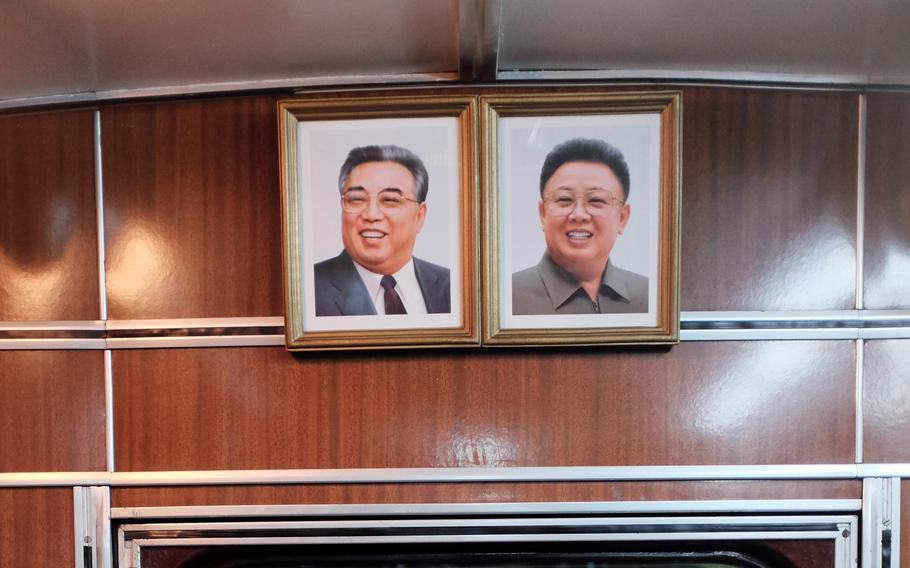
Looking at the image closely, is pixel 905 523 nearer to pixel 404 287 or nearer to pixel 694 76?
pixel 694 76

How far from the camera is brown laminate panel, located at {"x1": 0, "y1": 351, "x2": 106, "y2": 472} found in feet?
4.30

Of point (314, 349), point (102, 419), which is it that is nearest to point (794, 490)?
point (314, 349)

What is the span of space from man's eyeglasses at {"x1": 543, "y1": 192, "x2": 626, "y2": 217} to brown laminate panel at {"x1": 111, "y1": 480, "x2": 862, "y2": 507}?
66cm

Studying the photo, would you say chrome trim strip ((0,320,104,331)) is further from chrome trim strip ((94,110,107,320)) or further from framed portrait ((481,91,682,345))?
framed portrait ((481,91,682,345))

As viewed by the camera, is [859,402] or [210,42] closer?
[210,42]

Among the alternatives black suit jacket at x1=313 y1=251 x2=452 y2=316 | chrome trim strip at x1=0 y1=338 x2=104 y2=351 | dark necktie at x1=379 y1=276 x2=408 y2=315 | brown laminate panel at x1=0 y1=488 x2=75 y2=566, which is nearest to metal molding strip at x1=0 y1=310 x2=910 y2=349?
chrome trim strip at x1=0 y1=338 x2=104 y2=351

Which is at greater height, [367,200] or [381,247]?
[367,200]

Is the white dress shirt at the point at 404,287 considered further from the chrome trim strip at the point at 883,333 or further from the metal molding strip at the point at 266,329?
the chrome trim strip at the point at 883,333

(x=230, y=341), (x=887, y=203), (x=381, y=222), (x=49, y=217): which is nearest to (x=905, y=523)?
(x=887, y=203)

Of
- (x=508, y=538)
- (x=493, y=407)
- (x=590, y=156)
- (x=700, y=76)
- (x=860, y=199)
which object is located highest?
(x=700, y=76)

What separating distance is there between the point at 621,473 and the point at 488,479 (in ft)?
1.06

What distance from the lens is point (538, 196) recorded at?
1255 millimetres

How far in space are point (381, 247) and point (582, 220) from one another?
0.48m

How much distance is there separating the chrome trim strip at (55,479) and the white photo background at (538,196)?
1.06 metres
